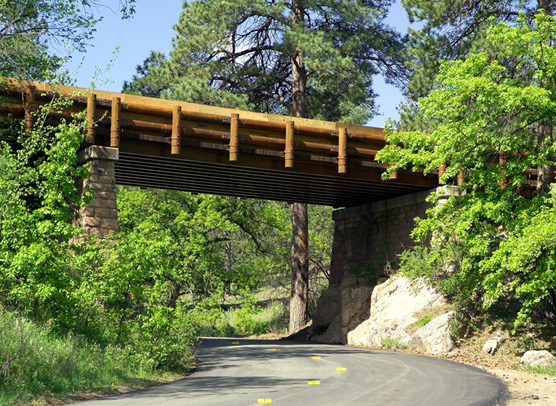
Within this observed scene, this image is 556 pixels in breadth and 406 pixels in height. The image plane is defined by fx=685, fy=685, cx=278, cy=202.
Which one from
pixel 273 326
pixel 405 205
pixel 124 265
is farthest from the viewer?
pixel 273 326

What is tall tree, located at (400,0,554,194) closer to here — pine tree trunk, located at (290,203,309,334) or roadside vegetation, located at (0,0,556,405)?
roadside vegetation, located at (0,0,556,405)

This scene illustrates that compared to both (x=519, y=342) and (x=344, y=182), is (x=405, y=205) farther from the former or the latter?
(x=519, y=342)

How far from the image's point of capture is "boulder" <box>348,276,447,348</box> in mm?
20312

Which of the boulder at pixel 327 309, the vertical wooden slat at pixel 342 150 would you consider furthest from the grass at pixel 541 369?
the boulder at pixel 327 309

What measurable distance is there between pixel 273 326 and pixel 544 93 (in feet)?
61.6

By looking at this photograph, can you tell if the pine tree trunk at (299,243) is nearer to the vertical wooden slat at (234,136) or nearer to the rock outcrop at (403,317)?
the rock outcrop at (403,317)

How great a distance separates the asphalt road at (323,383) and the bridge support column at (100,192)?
404 cm

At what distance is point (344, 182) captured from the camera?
71.6ft

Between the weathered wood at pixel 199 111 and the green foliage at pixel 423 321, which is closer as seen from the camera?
the weathered wood at pixel 199 111

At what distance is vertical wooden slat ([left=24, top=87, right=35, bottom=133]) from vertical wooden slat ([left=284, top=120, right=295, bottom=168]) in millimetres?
6781

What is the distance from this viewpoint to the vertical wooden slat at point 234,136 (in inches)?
722

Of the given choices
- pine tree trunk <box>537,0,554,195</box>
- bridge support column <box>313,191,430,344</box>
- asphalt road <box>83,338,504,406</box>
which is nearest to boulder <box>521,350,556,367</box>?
asphalt road <box>83,338,504,406</box>

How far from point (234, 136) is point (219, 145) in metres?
0.51

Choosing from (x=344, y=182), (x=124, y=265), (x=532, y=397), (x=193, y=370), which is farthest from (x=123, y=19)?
(x=532, y=397)
